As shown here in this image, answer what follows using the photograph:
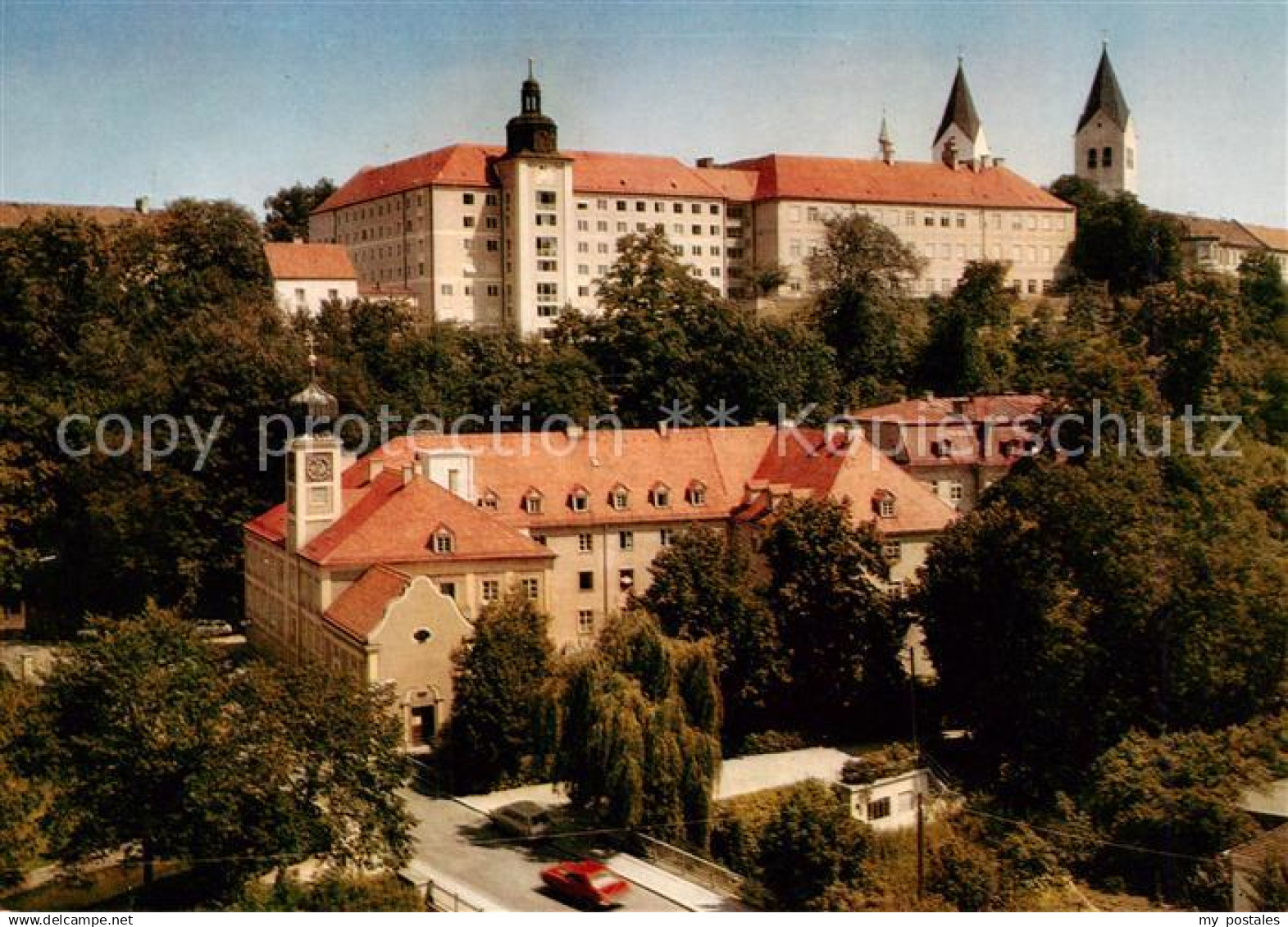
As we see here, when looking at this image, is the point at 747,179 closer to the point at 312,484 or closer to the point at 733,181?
the point at 733,181

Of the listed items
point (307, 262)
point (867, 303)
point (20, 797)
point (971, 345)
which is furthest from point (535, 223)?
point (20, 797)

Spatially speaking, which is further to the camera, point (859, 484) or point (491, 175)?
point (491, 175)

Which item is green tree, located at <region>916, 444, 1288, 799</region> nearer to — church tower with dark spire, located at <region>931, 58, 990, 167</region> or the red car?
the red car

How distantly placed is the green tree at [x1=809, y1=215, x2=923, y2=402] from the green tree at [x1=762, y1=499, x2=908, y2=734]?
1408 inches

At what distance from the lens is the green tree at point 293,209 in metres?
107

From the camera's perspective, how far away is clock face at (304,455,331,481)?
44.8 m

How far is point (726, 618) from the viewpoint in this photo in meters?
40.5

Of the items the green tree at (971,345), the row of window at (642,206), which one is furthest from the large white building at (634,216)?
the green tree at (971,345)

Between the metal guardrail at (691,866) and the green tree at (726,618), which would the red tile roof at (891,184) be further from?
the metal guardrail at (691,866)

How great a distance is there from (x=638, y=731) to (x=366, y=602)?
10115mm

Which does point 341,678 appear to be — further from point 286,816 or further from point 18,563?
point 18,563

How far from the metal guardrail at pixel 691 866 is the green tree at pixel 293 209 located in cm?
8101

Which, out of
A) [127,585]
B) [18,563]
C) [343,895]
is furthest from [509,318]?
[343,895]

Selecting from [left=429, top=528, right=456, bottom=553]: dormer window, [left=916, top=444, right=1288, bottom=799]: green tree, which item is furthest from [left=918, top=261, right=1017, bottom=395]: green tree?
[left=429, top=528, right=456, bottom=553]: dormer window
